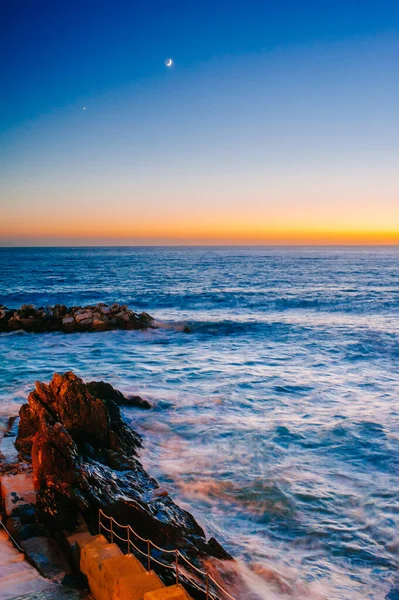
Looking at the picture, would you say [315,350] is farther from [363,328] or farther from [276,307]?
[276,307]

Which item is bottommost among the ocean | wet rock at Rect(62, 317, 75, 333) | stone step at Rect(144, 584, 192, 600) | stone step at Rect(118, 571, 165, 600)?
the ocean

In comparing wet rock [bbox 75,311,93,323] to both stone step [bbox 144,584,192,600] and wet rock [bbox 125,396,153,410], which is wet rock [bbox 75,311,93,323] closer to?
wet rock [bbox 125,396,153,410]

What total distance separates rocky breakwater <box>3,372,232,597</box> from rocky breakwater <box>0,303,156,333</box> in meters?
18.9

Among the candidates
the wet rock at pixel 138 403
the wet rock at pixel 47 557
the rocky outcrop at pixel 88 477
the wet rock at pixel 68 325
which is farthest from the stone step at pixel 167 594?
the wet rock at pixel 68 325

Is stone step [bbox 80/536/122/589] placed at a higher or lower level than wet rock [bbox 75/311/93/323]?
lower

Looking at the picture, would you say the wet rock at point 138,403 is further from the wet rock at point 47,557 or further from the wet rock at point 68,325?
the wet rock at point 68,325

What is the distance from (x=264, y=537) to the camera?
8992 mm

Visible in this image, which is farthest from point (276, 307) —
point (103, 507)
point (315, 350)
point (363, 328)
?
point (103, 507)

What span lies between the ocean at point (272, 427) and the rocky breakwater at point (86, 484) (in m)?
1.06

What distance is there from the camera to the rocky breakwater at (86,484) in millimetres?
7656

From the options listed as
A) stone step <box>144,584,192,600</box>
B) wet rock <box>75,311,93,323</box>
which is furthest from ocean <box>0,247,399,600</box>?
stone step <box>144,584,192,600</box>

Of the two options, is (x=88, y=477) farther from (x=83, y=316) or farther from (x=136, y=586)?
(x=83, y=316)

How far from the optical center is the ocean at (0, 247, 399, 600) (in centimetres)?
863

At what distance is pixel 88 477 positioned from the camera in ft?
27.4
